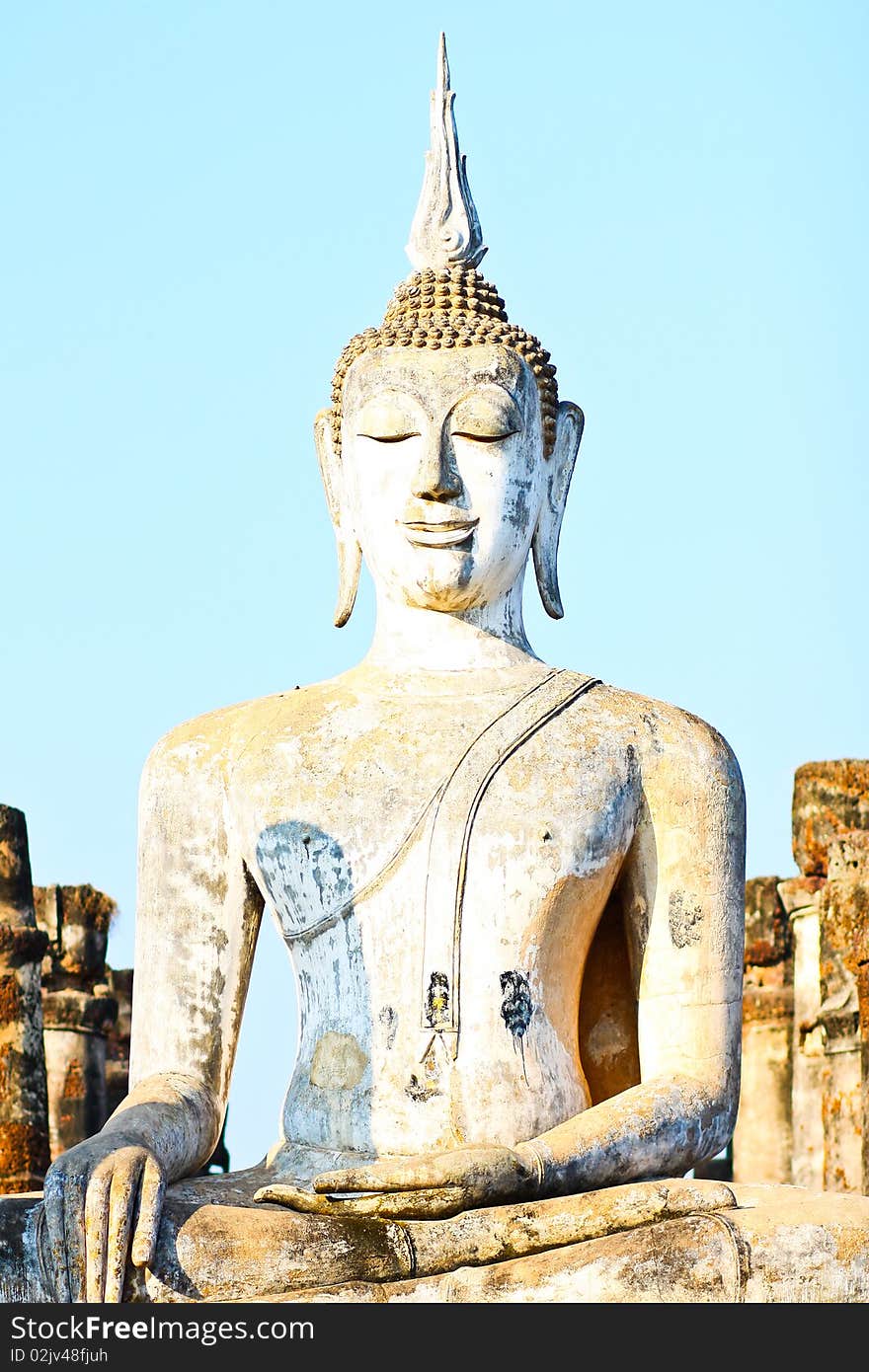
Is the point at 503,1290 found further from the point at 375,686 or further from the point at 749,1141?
the point at 749,1141

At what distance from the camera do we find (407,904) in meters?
13.2

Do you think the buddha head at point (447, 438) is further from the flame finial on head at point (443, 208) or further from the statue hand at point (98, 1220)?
the statue hand at point (98, 1220)

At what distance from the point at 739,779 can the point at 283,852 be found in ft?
5.82

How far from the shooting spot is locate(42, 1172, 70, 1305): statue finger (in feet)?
39.7

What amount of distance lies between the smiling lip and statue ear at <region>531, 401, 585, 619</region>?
21.6 inches

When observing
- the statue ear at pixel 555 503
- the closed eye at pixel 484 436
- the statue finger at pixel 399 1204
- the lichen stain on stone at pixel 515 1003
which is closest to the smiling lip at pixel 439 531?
the closed eye at pixel 484 436

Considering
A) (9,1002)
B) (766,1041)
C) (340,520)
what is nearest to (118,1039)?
(766,1041)

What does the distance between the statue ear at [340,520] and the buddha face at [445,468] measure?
0.37 metres

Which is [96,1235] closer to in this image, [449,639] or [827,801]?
[449,639]

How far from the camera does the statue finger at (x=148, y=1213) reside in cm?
1195

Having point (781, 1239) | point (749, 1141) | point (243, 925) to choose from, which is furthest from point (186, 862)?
point (749, 1141)

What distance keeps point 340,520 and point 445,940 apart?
7.15 ft

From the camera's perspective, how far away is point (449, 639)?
14.0m
